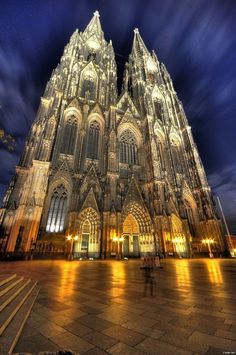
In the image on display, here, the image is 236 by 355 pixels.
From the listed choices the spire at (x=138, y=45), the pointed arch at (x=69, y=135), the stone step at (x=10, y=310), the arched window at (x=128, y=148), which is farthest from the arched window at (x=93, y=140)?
the spire at (x=138, y=45)

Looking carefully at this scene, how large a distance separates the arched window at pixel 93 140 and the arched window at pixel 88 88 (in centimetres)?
554

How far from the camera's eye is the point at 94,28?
38.3m

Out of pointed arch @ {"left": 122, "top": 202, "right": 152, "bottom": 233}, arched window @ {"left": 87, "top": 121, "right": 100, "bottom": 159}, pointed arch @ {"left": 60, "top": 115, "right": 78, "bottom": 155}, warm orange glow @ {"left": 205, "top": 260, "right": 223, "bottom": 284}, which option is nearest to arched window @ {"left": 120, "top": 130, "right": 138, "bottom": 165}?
arched window @ {"left": 87, "top": 121, "right": 100, "bottom": 159}

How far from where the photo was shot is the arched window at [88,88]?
26942 millimetres

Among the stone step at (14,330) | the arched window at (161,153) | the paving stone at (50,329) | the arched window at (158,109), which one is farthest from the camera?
the arched window at (158,109)

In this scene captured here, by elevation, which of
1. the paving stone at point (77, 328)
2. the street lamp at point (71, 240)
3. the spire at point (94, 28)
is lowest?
the paving stone at point (77, 328)

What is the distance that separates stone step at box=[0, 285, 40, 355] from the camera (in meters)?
1.84

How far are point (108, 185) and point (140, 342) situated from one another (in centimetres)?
1756

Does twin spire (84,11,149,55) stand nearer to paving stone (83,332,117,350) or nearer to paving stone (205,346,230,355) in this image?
paving stone (83,332,117,350)

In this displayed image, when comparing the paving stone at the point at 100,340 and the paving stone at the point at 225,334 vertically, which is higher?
the paving stone at the point at 225,334

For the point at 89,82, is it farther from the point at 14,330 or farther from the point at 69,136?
the point at 14,330

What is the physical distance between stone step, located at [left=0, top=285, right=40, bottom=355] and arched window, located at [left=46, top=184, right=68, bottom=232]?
1439cm

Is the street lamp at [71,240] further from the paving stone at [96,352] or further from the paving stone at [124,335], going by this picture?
the paving stone at [96,352]

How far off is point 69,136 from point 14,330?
72.2 ft
